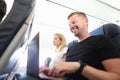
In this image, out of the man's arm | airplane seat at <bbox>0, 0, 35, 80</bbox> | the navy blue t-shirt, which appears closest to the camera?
airplane seat at <bbox>0, 0, 35, 80</bbox>

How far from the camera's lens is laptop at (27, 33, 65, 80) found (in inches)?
32.9

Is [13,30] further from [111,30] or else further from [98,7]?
[98,7]

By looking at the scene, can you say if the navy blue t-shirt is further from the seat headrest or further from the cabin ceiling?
the cabin ceiling

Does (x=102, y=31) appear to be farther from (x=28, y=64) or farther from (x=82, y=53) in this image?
(x=28, y=64)

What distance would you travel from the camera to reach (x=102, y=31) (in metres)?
1.62

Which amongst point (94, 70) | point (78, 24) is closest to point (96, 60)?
point (94, 70)

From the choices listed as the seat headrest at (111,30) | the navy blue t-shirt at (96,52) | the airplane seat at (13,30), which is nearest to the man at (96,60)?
the navy blue t-shirt at (96,52)

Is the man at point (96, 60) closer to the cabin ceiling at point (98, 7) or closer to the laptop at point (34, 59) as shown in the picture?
the laptop at point (34, 59)

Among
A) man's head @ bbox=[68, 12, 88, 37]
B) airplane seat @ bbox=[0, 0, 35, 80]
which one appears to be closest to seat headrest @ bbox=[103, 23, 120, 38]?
man's head @ bbox=[68, 12, 88, 37]

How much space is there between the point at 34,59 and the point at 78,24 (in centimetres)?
77

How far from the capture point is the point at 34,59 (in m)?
0.86

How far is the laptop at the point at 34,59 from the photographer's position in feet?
2.74

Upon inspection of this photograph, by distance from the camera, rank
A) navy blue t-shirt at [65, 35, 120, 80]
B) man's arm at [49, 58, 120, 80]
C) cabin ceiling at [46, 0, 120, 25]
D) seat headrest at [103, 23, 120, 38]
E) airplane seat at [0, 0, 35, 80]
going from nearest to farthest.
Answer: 1. airplane seat at [0, 0, 35, 80]
2. man's arm at [49, 58, 120, 80]
3. navy blue t-shirt at [65, 35, 120, 80]
4. seat headrest at [103, 23, 120, 38]
5. cabin ceiling at [46, 0, 120, 25]

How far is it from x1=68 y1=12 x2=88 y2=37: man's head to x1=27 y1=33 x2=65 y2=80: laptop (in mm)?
711
